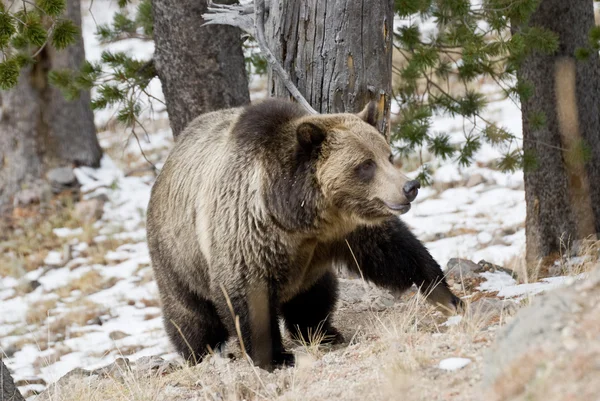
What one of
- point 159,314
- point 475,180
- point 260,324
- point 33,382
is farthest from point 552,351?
point 475,180

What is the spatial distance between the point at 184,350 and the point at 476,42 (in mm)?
3358

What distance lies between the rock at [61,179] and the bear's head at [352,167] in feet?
27.9

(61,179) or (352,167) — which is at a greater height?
(352,167)

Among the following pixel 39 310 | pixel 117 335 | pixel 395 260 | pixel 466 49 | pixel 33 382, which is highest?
pixel 466 49

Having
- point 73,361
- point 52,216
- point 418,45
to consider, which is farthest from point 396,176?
point 52,216

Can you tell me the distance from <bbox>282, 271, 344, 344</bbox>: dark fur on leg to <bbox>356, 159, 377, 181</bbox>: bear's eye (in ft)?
3.96

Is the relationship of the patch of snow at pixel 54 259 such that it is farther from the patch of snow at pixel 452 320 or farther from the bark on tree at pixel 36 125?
the patch of snow at pixel 452 320

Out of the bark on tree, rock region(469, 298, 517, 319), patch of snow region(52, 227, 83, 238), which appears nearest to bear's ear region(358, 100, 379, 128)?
rock region(469, 298, 517, 319)

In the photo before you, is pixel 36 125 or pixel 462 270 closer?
pixel 462 270

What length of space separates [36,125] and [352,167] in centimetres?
907

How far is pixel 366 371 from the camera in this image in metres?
3.80

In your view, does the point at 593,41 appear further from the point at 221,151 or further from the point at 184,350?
the point at 184,350

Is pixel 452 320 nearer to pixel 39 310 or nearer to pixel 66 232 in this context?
pixel 39 310

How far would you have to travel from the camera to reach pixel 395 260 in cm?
511
